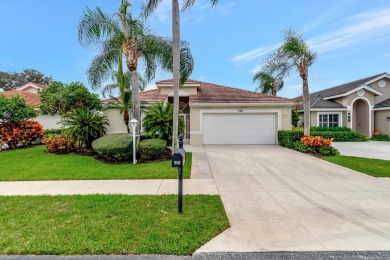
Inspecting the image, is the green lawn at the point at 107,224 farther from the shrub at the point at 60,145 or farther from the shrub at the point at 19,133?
the shrub at the point at 19,133

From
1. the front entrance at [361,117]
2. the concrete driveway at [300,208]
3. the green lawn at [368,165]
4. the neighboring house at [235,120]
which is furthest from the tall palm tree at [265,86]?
the concrete driveway at [300,208]

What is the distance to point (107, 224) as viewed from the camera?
3.41 meters

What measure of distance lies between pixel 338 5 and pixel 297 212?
1233 centimetres

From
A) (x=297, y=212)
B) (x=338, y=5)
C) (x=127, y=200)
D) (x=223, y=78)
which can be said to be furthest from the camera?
(x=223, y=78)

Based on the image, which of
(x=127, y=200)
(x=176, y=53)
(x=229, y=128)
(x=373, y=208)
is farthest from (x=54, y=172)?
(x=229, y=128)

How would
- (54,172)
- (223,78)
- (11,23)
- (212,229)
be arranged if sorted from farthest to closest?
(223,78) → (11,23) → (54,172) → (212,229)

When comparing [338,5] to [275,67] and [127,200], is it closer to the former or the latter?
[275,67]

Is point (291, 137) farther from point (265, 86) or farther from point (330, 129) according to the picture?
point (265, 86)

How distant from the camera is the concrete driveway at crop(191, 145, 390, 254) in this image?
2.98m

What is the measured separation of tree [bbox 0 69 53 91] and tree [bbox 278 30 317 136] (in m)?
45.8

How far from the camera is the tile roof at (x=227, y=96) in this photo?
45.5ft

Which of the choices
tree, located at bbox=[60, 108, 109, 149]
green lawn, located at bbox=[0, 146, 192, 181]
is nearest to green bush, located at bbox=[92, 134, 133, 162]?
green lawn, located at bbox=[0, 146, 192, 181]

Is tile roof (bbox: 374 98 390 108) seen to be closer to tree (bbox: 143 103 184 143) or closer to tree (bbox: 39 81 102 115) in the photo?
tree (bbox: 143 103 184 143)

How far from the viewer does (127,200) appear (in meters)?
4.46
